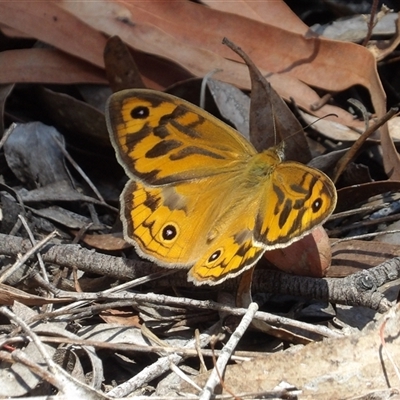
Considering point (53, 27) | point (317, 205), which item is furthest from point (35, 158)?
point (317, 205)

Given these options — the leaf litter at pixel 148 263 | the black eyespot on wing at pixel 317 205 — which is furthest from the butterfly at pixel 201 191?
the leaf litter at pixel 148 263

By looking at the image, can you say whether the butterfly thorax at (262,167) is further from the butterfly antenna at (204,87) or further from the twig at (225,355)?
the twig at (225,355)

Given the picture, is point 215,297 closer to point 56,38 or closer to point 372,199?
point 372,199

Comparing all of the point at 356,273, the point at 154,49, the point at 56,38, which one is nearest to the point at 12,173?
the point at 56,38

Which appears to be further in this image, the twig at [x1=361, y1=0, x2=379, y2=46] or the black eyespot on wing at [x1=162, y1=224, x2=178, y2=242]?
the twig at [x1=361, y1=0, x2=379, y2=46]

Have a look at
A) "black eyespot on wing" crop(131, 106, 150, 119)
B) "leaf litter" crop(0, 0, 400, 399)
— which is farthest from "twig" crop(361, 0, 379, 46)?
"black eyespot on wing" crop(131, 106, 150, 119)

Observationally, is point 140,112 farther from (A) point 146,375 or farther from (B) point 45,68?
(A) point 146,375

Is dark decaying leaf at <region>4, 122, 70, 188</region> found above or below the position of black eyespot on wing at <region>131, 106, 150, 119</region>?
below

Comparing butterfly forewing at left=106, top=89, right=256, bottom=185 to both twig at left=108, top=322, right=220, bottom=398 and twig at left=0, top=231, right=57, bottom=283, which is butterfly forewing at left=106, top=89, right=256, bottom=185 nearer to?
twig at left=0, top=231, right=57, bottom=283
